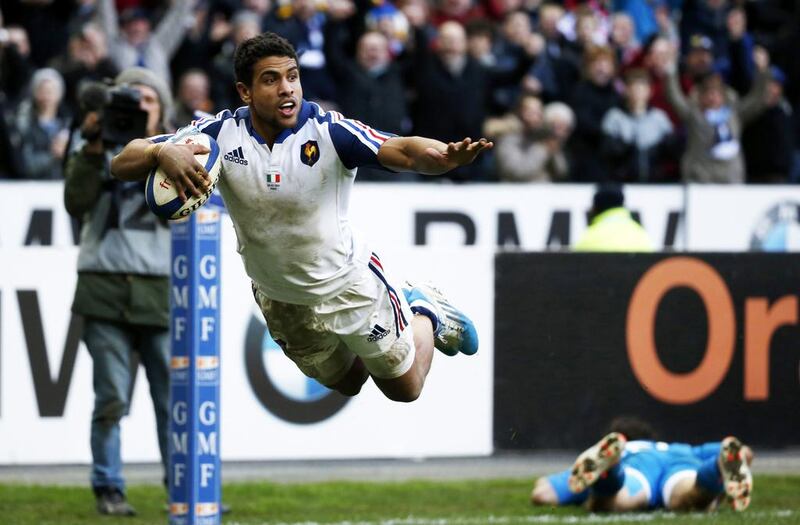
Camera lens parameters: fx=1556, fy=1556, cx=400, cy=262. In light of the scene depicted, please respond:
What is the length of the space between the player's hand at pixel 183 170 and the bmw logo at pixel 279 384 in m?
4.17

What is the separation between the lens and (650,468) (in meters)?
9.38

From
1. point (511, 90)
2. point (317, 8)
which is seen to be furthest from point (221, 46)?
point (511, 90)

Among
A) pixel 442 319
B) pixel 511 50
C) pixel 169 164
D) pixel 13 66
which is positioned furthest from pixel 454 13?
pixel 169 164

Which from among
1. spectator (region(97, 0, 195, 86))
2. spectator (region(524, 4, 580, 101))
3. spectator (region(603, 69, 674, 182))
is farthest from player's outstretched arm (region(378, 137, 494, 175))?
spectator (region(603, 69, 674, 182))

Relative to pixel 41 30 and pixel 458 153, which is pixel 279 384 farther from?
pixel 41 30

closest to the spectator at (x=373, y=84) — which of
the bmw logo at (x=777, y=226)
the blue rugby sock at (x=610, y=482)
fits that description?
the bmw logo at (x=777, y=226)

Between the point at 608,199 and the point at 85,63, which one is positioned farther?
the point at 85,63

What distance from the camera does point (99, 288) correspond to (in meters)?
9.04

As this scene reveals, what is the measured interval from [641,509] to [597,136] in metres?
6.61

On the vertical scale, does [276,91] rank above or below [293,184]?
above

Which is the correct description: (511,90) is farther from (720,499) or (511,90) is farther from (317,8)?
(720,499)

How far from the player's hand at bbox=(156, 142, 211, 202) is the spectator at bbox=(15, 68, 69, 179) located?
23.0 feet

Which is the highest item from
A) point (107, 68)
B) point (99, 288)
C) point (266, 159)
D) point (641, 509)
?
point (107, 68)

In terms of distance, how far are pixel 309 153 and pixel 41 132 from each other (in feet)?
22.6
